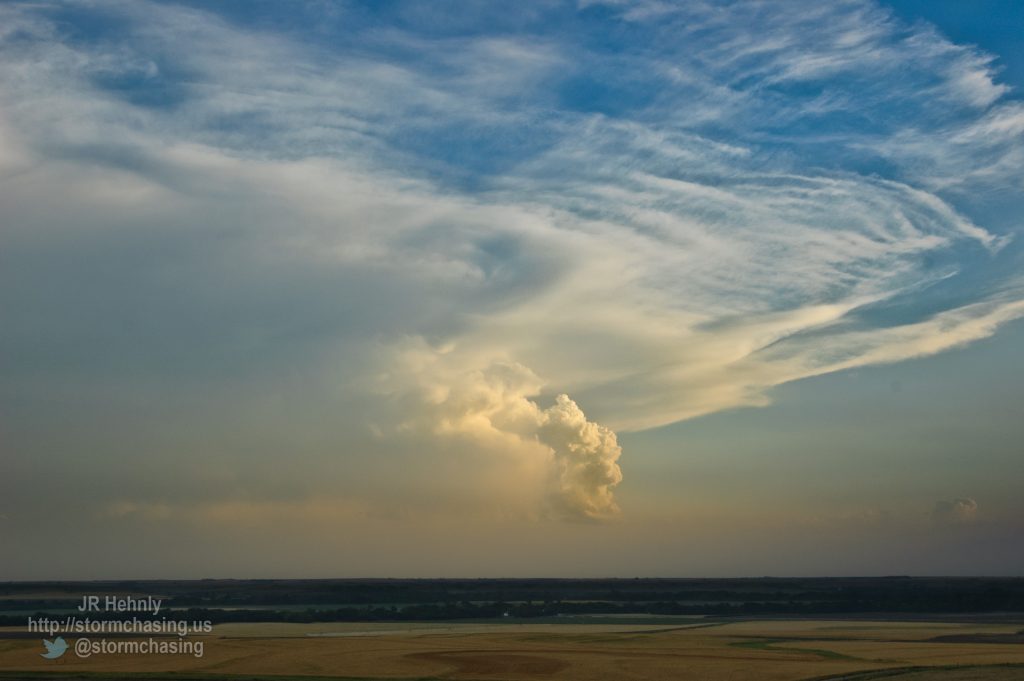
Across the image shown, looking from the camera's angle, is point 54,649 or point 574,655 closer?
point 574,655

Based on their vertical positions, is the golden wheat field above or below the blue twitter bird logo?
below

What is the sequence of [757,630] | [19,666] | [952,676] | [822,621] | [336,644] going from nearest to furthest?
[952,676]
[19,666]
[336,644]
[757,630]
[822,621]

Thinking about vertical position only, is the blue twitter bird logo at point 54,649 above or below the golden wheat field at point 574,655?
above

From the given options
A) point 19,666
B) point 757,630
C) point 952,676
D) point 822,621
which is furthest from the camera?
point 822,621

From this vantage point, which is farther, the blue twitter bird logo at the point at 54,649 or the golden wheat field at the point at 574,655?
the blue twitter bird logo at the point at 54,649

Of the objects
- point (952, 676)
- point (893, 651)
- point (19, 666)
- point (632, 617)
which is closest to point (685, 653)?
point (893, 651)

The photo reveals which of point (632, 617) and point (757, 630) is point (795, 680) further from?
point (632, 617)

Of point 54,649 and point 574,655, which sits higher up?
point 54,649

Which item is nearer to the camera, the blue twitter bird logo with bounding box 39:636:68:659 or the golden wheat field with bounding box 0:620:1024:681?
the golden wheat field with bounding box 0:620:1024:681
